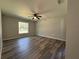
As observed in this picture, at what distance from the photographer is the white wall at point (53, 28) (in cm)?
616

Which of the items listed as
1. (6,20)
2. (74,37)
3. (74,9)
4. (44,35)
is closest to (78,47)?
(74,37)

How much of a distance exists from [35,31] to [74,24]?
897 cm

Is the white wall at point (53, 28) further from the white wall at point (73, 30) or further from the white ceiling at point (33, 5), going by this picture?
the white wall at point (73, 30)

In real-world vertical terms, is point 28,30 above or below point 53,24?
below

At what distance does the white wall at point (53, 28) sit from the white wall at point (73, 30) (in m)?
5.52

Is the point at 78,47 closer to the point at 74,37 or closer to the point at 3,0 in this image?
the point at 74,37

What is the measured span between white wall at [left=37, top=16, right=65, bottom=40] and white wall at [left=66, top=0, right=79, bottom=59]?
5.52 m

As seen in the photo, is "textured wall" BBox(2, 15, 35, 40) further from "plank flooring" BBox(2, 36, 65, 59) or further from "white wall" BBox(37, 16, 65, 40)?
"white wall" BBox(37, 16, 65, 40)

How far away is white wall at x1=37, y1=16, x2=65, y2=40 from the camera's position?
243 inches

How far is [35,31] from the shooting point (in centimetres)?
961

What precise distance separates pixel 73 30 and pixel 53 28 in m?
6.40

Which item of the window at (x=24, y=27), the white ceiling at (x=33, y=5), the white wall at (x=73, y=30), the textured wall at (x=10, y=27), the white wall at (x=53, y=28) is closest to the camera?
the white wall at (x=73, y=30)

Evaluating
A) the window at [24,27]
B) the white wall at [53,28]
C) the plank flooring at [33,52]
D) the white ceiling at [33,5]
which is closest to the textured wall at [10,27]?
the window at [24,27]

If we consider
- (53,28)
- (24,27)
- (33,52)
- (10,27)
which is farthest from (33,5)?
(24,27)
